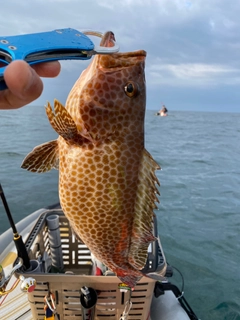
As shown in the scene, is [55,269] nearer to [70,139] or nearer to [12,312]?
[12,312]

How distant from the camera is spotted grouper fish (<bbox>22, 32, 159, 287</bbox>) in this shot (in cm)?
174

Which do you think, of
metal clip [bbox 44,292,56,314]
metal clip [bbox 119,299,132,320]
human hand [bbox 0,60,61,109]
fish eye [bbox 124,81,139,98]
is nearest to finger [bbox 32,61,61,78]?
human hand [bbox 0,60,61,109]

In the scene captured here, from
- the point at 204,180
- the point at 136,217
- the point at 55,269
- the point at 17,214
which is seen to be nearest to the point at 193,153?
the point at 204,180

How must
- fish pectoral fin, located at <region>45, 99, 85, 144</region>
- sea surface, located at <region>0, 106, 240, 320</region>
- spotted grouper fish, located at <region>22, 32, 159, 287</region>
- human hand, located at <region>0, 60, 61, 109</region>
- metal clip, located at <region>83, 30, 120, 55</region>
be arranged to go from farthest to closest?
sea surface, located at <region>0, 106, 240, 320</region>
spotted grouper fish, located at <region>22, 32, 159, 287</region>
fish pectoral fin, located at <region>45, 99, 85, 144</region>
metal clip, located at <region>83, 30, 120, 55</region>
human hand, located at <region>0, 60, 61, 109</region>

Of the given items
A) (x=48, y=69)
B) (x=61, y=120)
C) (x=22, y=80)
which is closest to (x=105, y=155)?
(x=61, y=120)

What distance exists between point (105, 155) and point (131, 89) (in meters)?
0.46

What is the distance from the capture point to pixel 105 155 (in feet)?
5.78

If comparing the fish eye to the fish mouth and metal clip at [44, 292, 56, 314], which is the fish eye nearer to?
the fish mouth

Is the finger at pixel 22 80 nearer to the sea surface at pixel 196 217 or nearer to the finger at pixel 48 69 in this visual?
the finger at pixel 48 69

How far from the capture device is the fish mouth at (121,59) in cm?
178

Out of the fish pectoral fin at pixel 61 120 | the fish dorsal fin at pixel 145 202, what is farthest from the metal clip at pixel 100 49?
the fish dorsal fin at pixel 145 202

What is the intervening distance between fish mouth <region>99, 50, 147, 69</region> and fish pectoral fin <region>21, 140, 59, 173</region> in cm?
62

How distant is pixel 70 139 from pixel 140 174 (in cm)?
52

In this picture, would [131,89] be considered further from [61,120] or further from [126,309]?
[126,309]
